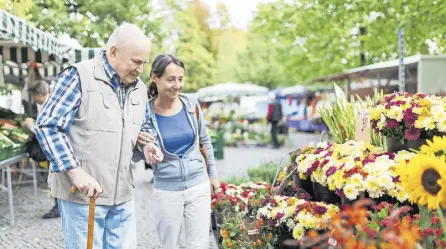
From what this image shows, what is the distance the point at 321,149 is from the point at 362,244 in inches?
106

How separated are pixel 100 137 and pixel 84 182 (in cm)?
27

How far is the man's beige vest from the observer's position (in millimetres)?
2631

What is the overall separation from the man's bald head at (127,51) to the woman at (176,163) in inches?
25.2

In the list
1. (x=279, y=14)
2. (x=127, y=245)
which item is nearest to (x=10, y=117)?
(x=127, y=245)

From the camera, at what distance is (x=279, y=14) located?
15.5m

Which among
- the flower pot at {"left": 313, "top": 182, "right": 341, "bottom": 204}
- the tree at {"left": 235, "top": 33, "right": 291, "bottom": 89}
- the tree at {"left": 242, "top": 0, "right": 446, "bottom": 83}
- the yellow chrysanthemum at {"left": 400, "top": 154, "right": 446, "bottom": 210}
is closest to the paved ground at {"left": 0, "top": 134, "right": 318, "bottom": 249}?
the flower pot at {"left": 313, "top": 182, "right": 341, "bottom": 204}

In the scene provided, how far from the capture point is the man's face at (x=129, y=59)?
8.64ft

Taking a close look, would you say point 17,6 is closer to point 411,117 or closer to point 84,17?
point 84,17

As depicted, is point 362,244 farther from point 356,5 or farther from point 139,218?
point 356,5

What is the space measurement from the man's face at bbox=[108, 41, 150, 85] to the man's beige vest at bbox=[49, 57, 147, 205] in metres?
0.08

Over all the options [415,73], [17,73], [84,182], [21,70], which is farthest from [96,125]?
[415,73]

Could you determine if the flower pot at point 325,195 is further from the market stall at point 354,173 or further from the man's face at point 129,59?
the man's face at point 129,59

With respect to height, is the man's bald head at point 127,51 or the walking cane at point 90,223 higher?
the man's bald head at point 127,51

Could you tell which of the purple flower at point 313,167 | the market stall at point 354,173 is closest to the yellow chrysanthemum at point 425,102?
the market stall at point 354,173
